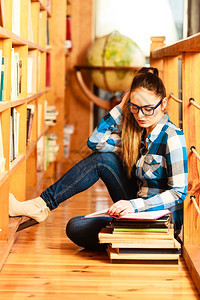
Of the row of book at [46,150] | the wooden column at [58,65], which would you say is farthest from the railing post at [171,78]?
the wooden column at [58,65]

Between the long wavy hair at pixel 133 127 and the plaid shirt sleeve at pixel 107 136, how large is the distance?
0.12 feet

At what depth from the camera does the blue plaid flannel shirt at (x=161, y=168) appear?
2.09m

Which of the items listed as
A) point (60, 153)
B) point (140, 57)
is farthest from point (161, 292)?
point (140, 57)

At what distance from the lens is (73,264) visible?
2.13 meters

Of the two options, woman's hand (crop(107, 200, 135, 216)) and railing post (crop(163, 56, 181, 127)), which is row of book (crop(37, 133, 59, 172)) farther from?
woman's hand (crop(107, 200, 135, 216))

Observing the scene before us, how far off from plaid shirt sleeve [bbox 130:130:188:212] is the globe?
10.8ft

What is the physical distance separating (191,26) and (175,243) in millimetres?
4152

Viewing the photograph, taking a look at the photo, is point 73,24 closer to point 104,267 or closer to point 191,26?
point 191,26

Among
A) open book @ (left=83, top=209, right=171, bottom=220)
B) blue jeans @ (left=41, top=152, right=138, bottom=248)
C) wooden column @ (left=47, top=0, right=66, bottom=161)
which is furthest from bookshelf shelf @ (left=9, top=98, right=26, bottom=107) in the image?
wooden column @ (left=47, top=0, right=66, bottom=161)

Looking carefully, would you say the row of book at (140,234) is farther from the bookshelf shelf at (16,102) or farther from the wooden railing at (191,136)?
the bookshelf shelf at (16,102)

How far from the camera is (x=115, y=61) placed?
5.38m

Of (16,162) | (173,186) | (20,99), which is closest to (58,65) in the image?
(20,99)

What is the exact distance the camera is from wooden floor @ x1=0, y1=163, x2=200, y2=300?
1825 mm

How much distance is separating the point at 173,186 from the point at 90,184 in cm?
38
